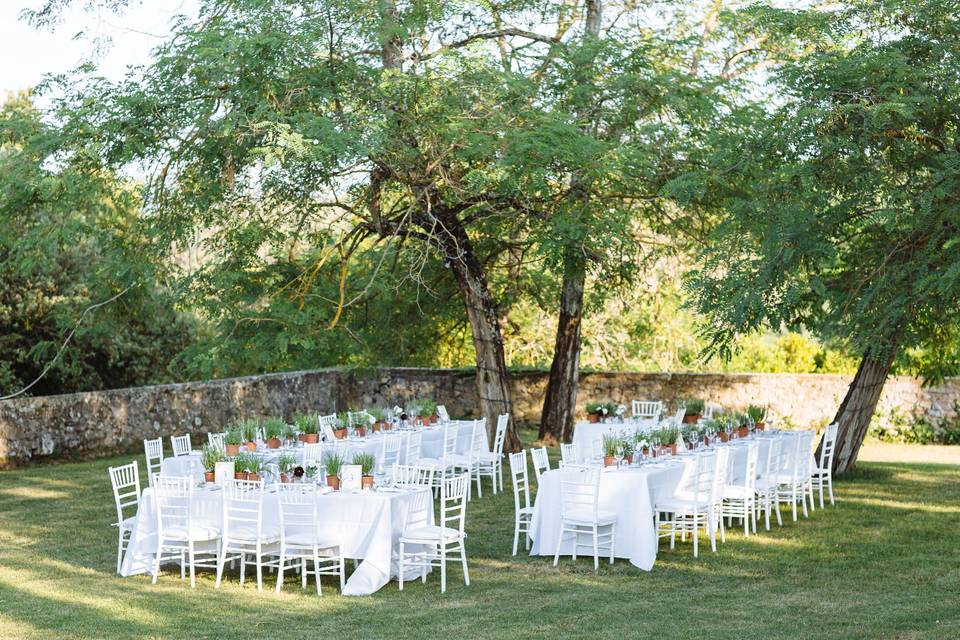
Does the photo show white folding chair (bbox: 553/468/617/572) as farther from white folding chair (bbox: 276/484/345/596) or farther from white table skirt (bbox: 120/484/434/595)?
white folding chair (bbox: 276/484/345/596)

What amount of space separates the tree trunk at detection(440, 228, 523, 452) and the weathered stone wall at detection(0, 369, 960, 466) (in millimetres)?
3442

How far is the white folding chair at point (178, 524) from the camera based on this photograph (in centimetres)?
919

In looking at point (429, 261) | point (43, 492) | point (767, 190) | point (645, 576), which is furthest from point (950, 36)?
point (43, 492)

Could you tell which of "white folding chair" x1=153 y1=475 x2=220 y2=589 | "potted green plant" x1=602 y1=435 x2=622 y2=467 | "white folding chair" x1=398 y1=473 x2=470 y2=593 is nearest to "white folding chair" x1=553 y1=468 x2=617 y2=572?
"potted green plant" x1=602 y1=435 x2=622 y2=467

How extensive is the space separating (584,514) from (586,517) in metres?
0.05

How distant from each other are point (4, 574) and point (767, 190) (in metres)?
7.06

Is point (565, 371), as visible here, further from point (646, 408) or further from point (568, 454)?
point (568, 454)

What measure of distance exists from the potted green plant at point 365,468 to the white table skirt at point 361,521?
0.46 feet


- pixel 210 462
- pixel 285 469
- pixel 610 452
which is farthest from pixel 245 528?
pixel 610 452

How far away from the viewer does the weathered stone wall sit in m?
17.2

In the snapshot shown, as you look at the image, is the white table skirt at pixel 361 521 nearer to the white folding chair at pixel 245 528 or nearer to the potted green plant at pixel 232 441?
the white folding chair at pixel 245 528

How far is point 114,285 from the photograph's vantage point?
1518 cm

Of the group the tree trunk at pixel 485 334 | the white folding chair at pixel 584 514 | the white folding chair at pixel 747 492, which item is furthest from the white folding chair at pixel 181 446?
the white folding chair at pixel 747 492

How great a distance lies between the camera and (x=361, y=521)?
913 cm
